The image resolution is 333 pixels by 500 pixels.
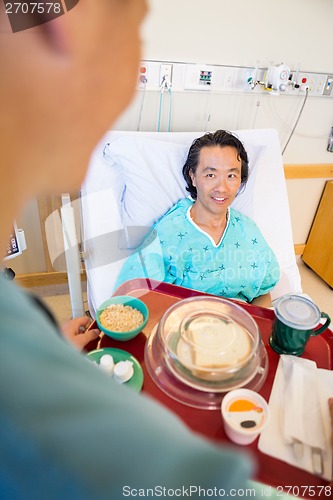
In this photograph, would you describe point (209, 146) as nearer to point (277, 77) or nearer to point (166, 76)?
point (166, 76)

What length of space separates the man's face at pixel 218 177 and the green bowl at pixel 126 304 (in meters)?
0.64

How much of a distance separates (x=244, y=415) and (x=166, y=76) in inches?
59.5

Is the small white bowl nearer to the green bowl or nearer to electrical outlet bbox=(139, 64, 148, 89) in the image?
the green bowl

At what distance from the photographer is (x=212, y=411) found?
791 mm

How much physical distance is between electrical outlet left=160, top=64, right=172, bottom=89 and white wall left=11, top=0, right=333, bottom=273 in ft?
0.12

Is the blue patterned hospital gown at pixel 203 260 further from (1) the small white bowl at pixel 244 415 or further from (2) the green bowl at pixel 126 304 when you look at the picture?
(1) the small white bowl at pixel 244 415

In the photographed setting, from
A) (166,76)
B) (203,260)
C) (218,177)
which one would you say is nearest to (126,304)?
(203,260)

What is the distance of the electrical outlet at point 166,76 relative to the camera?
1685mm

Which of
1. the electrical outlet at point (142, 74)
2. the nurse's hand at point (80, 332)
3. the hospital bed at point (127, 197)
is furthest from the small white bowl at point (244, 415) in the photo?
the hospital bed at point (127, 197)

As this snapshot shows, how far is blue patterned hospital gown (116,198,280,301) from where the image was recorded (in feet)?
4.71

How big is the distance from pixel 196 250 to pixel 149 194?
377 millimetres

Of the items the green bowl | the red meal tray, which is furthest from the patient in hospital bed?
A: the green bowl

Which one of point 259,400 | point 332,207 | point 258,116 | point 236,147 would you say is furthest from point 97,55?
point 332,207

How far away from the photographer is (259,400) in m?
0.77
